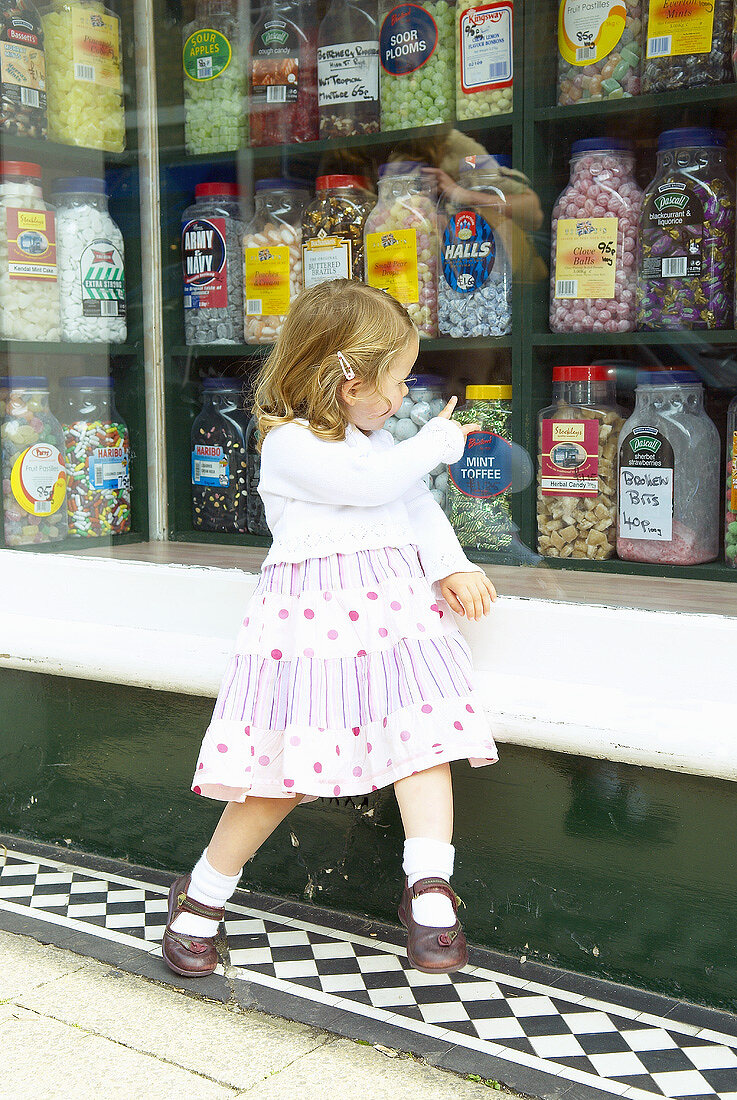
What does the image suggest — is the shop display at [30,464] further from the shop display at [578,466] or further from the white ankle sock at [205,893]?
the shop display at [578,466]

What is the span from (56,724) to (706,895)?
4.07 feet

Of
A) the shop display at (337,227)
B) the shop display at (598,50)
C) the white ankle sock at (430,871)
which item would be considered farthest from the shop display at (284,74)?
the white ankle sock at (430,871)

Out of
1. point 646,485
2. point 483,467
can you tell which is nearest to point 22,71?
point 483,467

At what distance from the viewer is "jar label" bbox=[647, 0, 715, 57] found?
5.57ft

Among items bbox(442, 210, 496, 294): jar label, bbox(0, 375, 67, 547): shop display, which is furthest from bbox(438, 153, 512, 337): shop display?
bbox(0, 375, 67, 547): shop display

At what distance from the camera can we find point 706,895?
5.17 ft

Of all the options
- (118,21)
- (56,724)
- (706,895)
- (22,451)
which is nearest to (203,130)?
(118,21)

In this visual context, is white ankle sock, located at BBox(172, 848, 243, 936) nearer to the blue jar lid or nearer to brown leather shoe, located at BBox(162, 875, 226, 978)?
brown leather shoe, located at BBox(162, 875, 226, 978)

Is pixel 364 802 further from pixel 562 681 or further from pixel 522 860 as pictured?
pixel 562 681

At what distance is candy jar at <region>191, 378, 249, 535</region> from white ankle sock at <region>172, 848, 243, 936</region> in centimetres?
72

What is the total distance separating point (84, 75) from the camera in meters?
2.30

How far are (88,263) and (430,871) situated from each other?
144cm

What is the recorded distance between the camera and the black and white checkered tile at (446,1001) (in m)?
1.45

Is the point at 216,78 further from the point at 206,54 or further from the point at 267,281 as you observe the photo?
the point at 267,281
